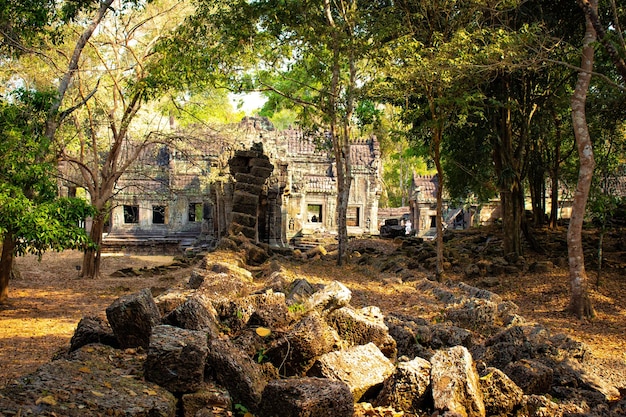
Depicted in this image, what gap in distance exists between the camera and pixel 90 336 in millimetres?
5332

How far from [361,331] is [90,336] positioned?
2639 mm

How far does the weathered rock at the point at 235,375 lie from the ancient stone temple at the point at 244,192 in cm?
1432

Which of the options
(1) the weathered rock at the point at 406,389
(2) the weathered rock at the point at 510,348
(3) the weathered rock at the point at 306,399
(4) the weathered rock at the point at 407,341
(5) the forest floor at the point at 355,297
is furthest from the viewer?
(5) the forest floor at the point at 355,297

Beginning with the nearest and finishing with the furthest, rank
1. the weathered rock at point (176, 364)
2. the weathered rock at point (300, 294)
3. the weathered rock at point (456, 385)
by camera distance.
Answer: the weathered rock at point (176, 364) < the weathered rock at point (456, 385) < the weathered rock at point (300, 294)

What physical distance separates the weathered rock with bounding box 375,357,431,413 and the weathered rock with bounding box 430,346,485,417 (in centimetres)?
11

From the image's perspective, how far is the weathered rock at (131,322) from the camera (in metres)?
5.25

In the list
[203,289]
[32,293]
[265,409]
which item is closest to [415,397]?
[265,409]

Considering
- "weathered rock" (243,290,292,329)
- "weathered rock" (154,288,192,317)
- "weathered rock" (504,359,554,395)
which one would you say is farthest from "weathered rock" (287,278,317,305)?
"weathered rock" (504,359,554,395)

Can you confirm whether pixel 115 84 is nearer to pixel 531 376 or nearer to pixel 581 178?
pixel 581 178

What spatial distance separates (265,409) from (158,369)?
85cm

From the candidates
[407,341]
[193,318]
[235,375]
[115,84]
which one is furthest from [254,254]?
[235,375]

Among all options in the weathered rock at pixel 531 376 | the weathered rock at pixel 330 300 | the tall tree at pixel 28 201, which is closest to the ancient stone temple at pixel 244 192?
the tall tree at pixel 28 201

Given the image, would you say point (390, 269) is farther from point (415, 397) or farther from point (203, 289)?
point (415, 397)

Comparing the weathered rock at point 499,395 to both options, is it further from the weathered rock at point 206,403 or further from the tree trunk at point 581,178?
the tree trunk at point 581,178
